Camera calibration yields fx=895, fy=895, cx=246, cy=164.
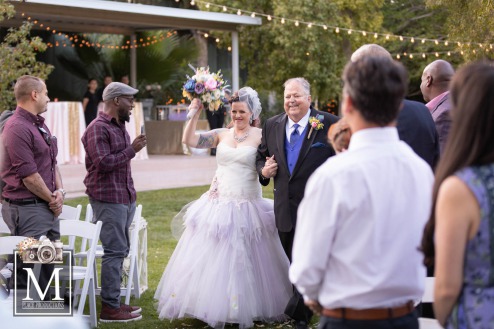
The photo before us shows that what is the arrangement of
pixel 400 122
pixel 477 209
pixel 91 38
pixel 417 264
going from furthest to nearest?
pixel 91 38 → pixel 400 122 → pixel 417 264 → pixel 477 209

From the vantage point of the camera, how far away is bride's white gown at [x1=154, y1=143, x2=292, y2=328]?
23.2 ft

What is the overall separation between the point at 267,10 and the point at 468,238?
24195mm

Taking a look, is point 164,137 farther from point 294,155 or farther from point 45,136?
point 294,155

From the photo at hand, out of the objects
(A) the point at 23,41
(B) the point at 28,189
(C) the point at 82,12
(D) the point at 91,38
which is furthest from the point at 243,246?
(D) the point at 91,38

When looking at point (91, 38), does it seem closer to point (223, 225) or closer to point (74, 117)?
point (74, 117)

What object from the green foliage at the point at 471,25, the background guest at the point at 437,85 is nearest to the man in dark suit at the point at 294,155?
the background guest at the point at 437,85

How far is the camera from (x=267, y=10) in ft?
87.7

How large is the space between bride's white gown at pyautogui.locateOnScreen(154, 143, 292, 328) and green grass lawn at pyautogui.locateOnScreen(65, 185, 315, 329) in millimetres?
199

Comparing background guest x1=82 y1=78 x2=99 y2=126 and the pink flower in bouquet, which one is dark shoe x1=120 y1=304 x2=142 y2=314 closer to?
the pink flower in bouquet

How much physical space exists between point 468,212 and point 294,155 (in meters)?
4.06

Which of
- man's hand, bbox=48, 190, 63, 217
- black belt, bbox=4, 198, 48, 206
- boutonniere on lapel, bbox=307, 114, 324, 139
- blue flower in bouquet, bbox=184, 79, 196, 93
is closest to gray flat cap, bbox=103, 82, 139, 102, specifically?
blue flower in bouquet, bbox=184, 79, 196, 93

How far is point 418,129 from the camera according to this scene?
5.49 metres

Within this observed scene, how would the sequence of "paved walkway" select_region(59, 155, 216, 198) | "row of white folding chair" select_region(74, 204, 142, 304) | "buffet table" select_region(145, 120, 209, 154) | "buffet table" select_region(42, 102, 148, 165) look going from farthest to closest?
"buffet table" select_region(145, 120, 209, 154)
"buffet table" select_region(42, 102, 148, 165)
"paved walkway" select_region(59, 155, 216, 198)
"row of white folding chair" select_region(74, 204, 142, 304)

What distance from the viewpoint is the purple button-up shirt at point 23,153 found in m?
6.71
